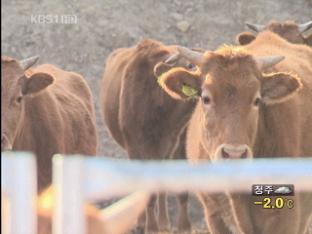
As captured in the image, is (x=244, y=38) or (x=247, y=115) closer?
(x=247, y=115)

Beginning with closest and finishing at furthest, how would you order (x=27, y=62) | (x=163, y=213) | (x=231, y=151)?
(x=231, y=151) → (x=27, y=62) → (x=163, y=213)

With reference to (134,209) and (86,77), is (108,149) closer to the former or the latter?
(86,77)

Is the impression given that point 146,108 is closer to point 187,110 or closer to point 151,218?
point 187,110

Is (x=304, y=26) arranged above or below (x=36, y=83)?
above

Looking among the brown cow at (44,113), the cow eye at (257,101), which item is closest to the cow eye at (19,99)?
the brown cow at (44,113)

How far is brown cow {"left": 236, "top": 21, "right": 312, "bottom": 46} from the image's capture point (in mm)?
Result: 2473

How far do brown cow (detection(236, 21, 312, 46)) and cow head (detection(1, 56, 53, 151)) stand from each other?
628 mm

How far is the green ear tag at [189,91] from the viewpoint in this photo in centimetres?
235

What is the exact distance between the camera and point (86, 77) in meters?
2.42

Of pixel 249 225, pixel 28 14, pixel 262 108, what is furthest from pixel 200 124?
pixel 28 14

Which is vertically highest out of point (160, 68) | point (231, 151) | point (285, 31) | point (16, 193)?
point (285, 31)

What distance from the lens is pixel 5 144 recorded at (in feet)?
7.39

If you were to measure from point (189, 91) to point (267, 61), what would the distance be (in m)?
0.27

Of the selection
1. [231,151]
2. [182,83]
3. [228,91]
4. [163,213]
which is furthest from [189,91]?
[163,213]
